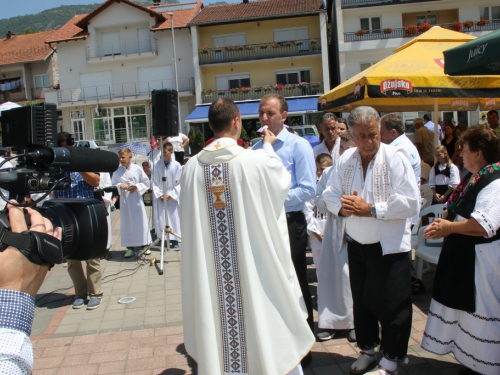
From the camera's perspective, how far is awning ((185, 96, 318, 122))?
30.0m

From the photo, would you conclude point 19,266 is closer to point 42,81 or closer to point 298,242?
point 298,242

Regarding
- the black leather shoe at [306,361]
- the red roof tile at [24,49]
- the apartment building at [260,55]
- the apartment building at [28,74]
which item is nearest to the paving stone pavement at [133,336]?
the black leather shoe at [306,361]

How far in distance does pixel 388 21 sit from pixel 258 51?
8.69 m

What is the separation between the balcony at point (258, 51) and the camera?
1267 inches

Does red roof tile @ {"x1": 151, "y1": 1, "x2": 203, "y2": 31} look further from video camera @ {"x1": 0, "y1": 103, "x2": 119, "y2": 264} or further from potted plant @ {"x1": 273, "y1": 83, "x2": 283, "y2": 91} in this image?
video camera @ {"x1": 0, "y1": 103, "x2": 119, "y2": 264}

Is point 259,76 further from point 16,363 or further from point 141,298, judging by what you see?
point 16,363

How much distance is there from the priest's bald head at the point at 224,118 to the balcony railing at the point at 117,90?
32.9 m

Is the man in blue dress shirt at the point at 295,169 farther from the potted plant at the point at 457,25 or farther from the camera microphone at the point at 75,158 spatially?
the potted plant at the point at 457,25

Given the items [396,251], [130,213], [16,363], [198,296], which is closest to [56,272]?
[130,213]

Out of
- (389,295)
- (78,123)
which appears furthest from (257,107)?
(389,295)

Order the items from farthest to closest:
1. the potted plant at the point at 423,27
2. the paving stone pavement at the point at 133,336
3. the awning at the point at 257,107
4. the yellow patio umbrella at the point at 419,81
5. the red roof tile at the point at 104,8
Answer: the red roof tile at the point at 104,8 < the awning at the point at 257,107 < the potted plant at the point at 423,27 < the yellow patio umbrella at the point at 419,81 < the paving stone pavement at the point at 133,336

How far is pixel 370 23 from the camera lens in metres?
30.6

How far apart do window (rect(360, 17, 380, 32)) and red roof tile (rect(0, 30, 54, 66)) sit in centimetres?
2883

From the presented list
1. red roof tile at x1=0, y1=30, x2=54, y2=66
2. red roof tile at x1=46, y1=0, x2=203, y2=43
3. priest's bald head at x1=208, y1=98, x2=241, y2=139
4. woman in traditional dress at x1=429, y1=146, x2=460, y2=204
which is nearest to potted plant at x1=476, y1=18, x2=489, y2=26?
red roof tile at x1=46, y1=0, x2=203, y2=43
